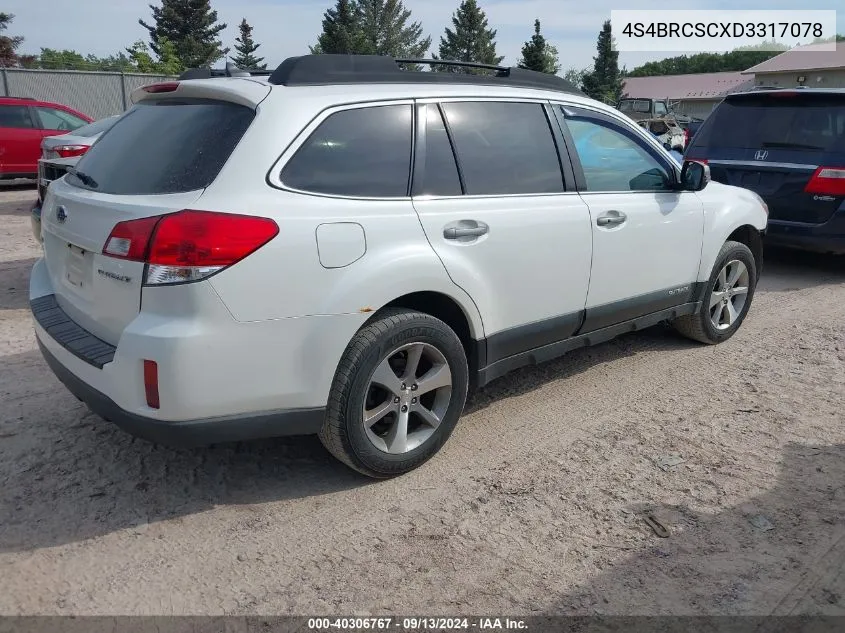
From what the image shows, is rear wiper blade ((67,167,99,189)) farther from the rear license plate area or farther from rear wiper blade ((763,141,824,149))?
rear wiper blade ((763,141,824,149))

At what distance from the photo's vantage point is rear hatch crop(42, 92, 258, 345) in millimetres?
2750

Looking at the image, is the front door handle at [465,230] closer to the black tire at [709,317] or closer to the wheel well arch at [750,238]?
the black tire at [709,317]

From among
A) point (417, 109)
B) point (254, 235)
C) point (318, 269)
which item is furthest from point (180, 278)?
point (417, 109)

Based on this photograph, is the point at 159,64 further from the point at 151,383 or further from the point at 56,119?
the point at 151,383

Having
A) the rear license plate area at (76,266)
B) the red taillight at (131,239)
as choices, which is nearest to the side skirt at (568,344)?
the red taillight at (131,239)

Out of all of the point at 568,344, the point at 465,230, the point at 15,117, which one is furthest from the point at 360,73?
the point at 15,117

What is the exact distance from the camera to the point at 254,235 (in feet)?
8.70

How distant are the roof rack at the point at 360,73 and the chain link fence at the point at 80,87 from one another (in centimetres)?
2119

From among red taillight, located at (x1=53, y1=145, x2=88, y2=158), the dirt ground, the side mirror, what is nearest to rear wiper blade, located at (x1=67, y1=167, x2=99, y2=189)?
the dirt ground

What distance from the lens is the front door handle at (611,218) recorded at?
3.96m

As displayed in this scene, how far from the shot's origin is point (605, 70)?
70562mm

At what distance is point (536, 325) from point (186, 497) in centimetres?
190

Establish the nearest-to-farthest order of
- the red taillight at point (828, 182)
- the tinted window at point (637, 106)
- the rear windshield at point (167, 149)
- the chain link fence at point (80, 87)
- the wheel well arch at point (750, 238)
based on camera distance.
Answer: the rear windshield at point (167, 149), the wheel well arch at point (750, 238), the red taillight at point (828, 182), the chain link fence at point (80, 87), the tinted window at point (637, 106)

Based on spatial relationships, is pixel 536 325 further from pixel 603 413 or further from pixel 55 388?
pixel 55 388
